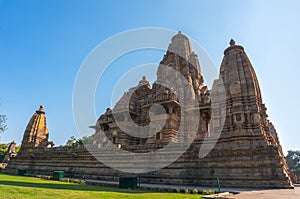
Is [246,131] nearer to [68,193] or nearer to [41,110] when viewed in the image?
[68,193]

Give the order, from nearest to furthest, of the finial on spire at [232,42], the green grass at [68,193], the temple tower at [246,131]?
1. the green grass at [68,193]
2. the temple tower at [246,131]
3. the finial on spire at [232,42]

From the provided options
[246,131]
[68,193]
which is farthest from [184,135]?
[68,193]

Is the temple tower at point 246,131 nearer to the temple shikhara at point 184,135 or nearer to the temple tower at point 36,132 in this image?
the temple shikhara at point 184,135

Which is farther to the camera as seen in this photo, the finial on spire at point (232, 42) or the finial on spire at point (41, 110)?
the finial on spire at point (41, 110)

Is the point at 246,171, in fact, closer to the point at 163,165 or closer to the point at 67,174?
the point at 163,165

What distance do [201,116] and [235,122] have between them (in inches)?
333

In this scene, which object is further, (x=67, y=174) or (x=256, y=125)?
(x=67, y=174)

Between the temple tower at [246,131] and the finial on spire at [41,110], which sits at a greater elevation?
the finial on spire at [41,110]

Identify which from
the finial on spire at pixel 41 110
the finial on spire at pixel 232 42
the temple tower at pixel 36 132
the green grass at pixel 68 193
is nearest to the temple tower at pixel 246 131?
the finial on spire at pixel 232 42

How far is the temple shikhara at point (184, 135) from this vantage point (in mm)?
17000

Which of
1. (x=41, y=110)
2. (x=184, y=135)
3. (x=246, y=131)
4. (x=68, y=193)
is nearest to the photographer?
(x=68, y=193)

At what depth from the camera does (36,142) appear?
117 ft

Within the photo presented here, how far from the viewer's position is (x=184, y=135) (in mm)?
26484

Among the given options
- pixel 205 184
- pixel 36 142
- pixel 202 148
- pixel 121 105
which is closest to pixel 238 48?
pixel 202 148
